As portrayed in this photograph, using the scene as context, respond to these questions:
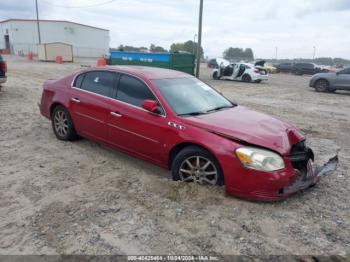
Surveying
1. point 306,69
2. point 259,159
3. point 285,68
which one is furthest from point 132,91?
point 285,68

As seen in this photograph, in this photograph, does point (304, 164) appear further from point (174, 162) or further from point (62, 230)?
point (62, 230)

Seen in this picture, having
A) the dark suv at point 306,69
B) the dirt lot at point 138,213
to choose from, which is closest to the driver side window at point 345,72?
the dirt lot at point 138,213

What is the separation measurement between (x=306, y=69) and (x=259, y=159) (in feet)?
132

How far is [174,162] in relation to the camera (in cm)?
430

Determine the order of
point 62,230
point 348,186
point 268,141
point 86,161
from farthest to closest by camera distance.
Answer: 1. point 86,161
2. point 348,186
3. point 268,141
4. point 62,230

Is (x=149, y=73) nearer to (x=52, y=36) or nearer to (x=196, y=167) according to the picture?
(x=196, y=167)

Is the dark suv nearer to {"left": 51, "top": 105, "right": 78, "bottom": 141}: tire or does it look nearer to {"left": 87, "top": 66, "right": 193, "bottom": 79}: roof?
{"left": 87, "top": 66, "right": 193, "bottom": 79}: roof

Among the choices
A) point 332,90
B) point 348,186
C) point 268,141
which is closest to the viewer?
point 268,141

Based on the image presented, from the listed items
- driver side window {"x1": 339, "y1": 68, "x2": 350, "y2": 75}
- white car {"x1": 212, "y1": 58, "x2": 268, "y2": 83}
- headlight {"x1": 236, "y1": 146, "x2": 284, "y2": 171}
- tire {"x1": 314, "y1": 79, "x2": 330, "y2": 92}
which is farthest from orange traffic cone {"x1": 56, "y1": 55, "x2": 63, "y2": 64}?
headlight {"x1": 236, "y1": 146, "x2": 284, "y2": 171}

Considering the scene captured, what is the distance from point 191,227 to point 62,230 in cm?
128

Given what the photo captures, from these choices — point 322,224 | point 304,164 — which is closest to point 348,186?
point 304,164

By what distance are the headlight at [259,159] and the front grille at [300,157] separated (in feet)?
0.95

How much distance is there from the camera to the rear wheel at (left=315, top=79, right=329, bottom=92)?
17.8 meters

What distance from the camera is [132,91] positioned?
494 centimetres
